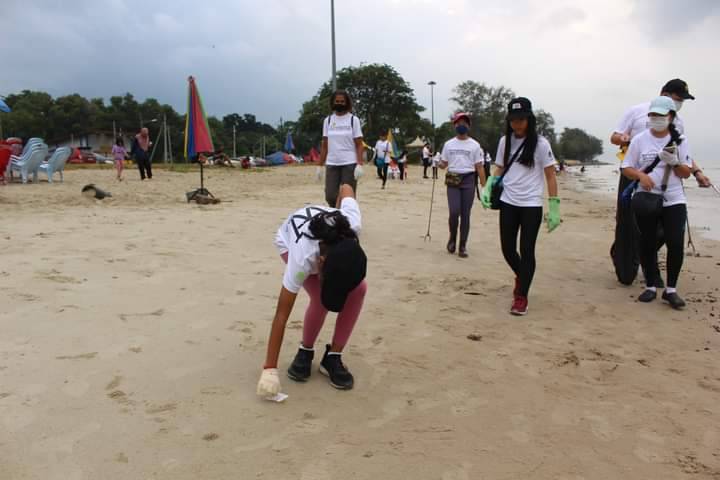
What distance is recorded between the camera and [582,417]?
2.64 m

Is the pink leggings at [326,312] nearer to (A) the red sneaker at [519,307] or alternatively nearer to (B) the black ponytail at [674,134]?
(A) the red sneaker at [519,307]

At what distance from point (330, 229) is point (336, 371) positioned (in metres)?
0.88

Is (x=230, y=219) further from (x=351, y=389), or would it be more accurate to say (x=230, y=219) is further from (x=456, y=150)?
(x=351, y=389)

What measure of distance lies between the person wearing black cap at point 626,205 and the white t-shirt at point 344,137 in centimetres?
265

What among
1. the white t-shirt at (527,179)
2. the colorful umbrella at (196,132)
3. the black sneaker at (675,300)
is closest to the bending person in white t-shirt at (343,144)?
the white t-shirt at (527,179)

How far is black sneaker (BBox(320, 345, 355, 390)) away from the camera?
2895mm

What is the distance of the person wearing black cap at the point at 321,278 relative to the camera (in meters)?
2.43

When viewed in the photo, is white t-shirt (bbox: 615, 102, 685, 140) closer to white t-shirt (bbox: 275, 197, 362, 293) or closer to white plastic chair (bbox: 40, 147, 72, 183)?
white t-shirt (bbox: 275, 197, 362, 293)

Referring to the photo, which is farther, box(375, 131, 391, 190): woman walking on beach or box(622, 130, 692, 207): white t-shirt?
box(375, 131, 391, 190): woman walking on beach

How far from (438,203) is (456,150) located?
21.2ft

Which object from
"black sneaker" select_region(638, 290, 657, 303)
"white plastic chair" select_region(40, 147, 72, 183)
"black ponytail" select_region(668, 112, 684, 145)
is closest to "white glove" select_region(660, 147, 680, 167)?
"black ponytail" select_region(668, 112, 684, 145)

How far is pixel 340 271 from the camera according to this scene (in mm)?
2391

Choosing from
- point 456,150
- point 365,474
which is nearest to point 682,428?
point 365,474

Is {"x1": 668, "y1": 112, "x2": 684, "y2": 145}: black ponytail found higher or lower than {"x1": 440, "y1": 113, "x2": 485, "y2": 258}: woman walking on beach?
higher
